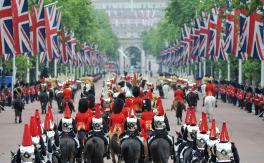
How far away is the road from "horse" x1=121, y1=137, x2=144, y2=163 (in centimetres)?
545

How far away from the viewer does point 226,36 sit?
6175 centimetres

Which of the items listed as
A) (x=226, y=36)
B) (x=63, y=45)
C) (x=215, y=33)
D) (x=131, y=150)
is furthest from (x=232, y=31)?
(x=131, y=150)

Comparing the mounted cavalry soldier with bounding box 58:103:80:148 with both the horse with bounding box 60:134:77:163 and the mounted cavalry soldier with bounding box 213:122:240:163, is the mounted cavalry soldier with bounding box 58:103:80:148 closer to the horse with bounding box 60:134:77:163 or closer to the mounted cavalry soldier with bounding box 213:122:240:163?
the horse with bounding box 60:134:77:163

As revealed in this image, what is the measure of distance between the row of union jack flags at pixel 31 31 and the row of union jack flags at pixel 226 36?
39.1ft

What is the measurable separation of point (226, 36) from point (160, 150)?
39.6m

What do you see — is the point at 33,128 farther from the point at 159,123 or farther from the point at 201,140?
the point at 159,123

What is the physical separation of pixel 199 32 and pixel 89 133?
5407cm

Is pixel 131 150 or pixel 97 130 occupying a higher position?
pixel 97 130

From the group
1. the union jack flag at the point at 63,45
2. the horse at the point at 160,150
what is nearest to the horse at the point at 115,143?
the horse at the point at 160,150

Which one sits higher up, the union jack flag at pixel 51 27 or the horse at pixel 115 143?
the union jack flag at pixel 51 27

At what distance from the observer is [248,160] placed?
27656 mm

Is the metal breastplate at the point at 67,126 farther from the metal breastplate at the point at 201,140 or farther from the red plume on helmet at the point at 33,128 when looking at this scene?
the metal breastplate at the point at 201,140

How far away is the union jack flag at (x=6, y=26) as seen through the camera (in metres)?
48.5

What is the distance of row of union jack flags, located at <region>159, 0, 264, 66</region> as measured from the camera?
4622 cm
